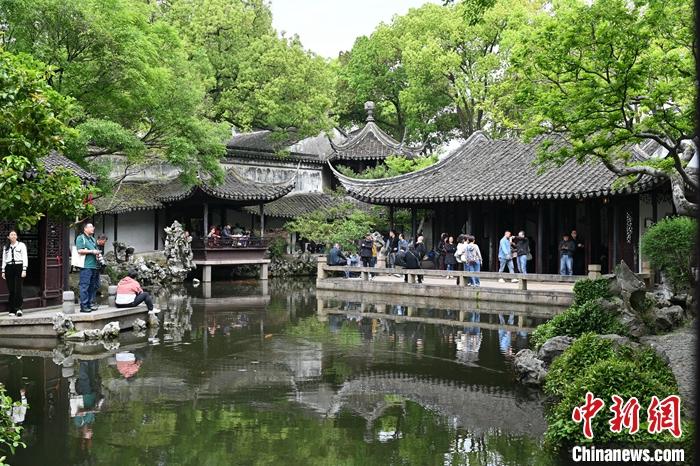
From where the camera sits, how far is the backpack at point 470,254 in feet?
71.7

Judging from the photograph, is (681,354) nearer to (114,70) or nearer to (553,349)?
(553,349)

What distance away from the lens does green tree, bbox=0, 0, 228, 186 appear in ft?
63.9

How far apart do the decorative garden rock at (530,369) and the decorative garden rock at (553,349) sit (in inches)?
3.7

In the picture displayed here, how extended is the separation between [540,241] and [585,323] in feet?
41.8

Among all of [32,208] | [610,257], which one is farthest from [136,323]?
[610,257]

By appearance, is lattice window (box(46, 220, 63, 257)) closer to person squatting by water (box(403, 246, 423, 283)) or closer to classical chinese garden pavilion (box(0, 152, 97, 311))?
classical chinese garden pavilion (box(0, 152, 97, 311))

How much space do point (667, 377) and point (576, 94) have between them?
18.3 ft

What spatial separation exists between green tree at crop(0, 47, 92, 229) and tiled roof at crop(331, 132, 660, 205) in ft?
52.7

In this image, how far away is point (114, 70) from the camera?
20750 mm

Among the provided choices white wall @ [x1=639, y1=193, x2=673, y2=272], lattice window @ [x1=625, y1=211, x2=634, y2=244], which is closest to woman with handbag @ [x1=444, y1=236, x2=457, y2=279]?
lattice window @ [x1=625, y1=211, x2=634, y2=244]

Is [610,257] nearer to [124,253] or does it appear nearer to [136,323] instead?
[136,323]

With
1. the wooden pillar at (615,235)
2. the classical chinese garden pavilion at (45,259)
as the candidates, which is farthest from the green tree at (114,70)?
the wooden pillar at (615,235)

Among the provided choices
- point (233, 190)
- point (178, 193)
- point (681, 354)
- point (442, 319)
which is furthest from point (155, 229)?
point (681, 354)

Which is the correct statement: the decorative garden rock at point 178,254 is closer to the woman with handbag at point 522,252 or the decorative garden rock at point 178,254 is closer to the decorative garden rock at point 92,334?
the woman with handbag at point 522,252
